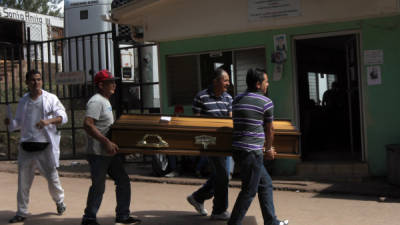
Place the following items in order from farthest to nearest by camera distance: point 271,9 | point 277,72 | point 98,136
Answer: point 277,72
point 271,9
point 98,136

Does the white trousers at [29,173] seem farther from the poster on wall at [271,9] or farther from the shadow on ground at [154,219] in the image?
the poster on wall at [271,9]

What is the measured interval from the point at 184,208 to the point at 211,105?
5.40ft

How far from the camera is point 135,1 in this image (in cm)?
1046

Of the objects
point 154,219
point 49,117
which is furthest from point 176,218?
point 49,117

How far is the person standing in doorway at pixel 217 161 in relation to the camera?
6016 mm

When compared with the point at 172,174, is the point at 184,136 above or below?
above

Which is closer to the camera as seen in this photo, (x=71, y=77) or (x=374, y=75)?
(x=374, y=75)

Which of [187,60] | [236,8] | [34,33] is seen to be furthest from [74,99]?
[34,33]

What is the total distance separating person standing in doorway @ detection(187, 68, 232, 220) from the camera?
6016 millimetres

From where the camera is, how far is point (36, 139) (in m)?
6.43

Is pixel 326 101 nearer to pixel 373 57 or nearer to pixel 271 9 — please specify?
pixel 373 57

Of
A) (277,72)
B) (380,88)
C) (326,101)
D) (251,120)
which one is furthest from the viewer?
(326,101)

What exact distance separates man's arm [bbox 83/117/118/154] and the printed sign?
678cm

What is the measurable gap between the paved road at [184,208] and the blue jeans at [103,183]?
452mm
